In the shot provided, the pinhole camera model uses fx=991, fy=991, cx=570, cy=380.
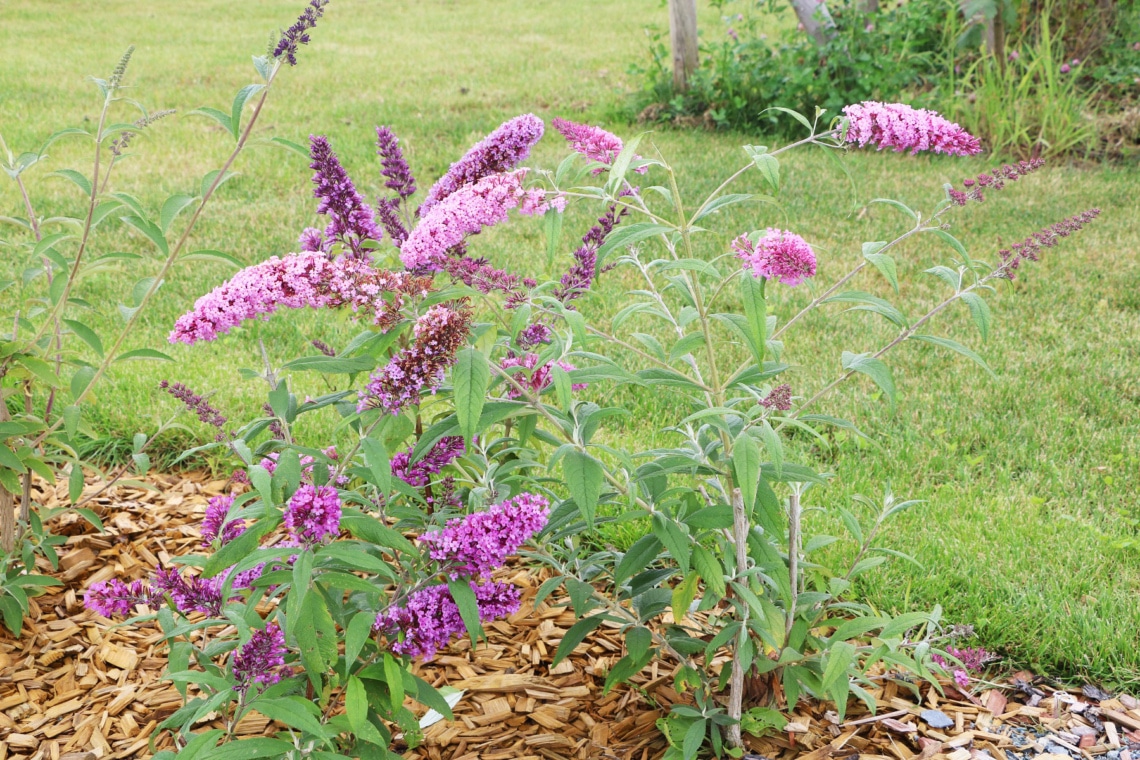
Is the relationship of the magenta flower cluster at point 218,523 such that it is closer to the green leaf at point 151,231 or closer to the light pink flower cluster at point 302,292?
the light pink flower cluster at point 302,292

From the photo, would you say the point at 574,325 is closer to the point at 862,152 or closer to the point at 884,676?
the point at 884,676

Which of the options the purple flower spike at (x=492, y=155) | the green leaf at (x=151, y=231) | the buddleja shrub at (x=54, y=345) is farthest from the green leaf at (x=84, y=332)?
the purple flower spike at (x=492, y=155)

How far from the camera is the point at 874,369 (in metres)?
1.98

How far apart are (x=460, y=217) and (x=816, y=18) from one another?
6854mm

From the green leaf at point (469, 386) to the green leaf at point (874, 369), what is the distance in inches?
29.5

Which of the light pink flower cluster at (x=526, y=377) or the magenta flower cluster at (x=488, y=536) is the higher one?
the light pink flower cluster at (x=526, y=377)

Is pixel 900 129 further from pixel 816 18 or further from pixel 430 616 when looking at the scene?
pixel 816 18

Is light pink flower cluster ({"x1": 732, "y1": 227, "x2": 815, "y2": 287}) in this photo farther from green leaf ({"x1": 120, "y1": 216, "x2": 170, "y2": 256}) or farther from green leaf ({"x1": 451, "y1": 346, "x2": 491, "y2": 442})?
green leaf ({"x1": 120, "y1": 216, "x2": 170, "y2": 256})

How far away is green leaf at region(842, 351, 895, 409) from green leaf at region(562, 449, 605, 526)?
559mm

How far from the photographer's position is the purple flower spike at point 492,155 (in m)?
2.11

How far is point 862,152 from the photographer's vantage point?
7.36 m

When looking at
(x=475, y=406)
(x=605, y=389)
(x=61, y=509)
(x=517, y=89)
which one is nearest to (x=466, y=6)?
(x=517, y=89)

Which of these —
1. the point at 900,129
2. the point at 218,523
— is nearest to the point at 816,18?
the point at 900,129

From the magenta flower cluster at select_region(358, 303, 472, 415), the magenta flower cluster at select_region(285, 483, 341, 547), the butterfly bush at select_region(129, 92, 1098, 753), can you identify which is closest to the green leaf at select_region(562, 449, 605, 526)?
the butterfly bush at select_region(129, 92, 1098, 753)
